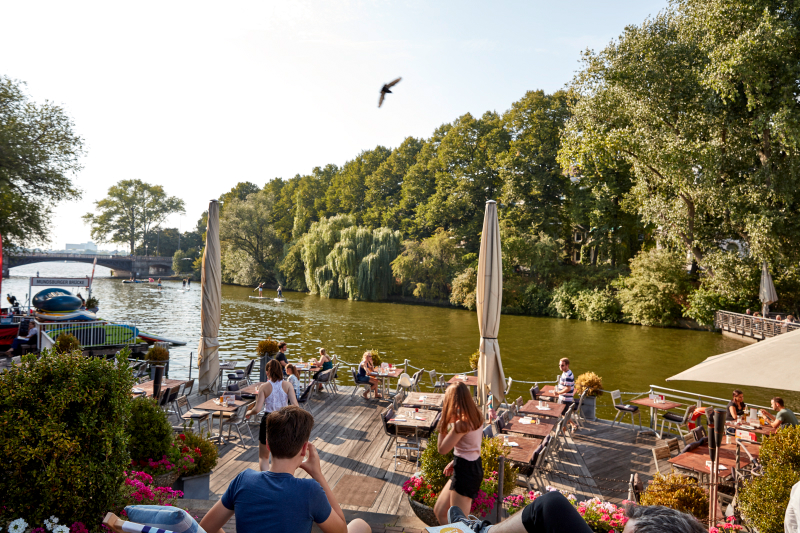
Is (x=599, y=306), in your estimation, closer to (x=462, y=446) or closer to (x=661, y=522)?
(x=462, y=446)

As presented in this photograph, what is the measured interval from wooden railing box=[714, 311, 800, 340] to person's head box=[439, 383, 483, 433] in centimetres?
2083

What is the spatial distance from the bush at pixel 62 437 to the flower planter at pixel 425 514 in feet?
8.35

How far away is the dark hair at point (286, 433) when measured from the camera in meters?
2.24

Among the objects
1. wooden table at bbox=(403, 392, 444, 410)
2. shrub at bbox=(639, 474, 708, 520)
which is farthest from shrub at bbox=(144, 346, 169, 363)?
shrub at bbox=(639, 474, 708, 520)

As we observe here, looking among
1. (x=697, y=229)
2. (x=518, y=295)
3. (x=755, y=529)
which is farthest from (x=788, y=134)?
(x=518, y=295)

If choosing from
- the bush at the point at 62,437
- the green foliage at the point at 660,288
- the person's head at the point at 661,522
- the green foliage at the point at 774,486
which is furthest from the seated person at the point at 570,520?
the green foliage at the point at 660,288

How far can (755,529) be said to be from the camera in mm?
4180

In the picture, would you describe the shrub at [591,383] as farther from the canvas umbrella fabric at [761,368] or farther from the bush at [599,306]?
the bush at [599,306]

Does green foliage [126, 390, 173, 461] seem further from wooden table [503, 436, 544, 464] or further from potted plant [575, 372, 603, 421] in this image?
potted plant [575, 372, 603, 421]

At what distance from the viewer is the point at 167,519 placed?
219 cm

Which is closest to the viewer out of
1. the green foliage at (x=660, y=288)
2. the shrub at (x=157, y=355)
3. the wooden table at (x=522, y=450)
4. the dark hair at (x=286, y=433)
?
the dark hair at (x=286, y=433)

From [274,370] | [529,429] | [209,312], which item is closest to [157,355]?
[209,312]

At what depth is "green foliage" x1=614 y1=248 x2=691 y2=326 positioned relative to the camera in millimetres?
27844

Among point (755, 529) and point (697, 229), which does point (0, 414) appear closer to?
point (755, 529)
